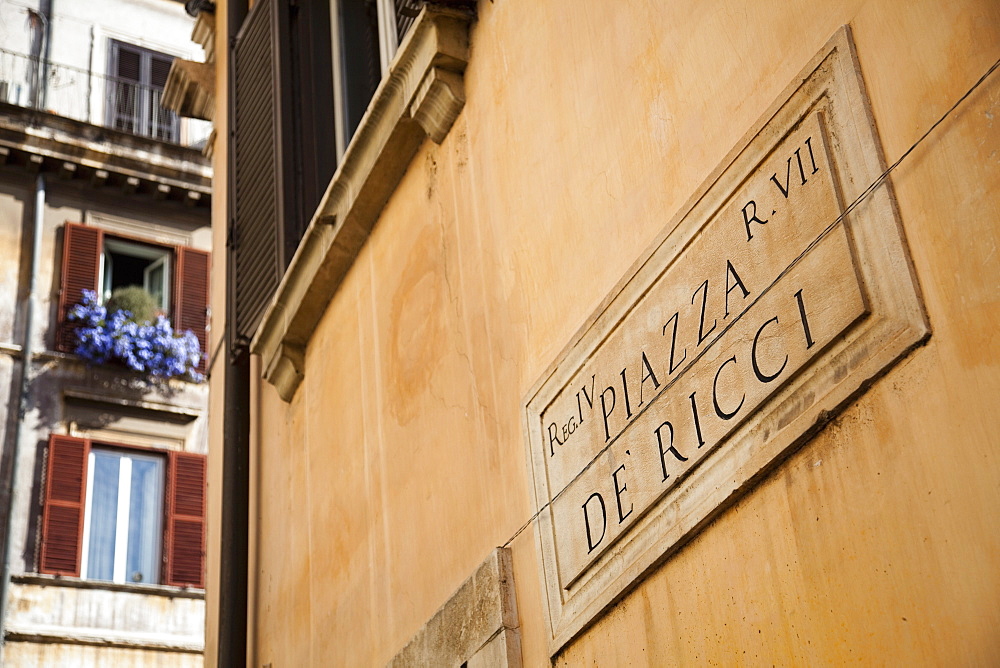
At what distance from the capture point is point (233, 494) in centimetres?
682

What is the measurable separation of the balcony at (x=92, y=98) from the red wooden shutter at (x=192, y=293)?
158 cm

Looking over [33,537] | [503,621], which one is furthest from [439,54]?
[33,537]

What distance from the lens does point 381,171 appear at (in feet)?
17.9

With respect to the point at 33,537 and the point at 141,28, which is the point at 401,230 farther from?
the point at 141,28

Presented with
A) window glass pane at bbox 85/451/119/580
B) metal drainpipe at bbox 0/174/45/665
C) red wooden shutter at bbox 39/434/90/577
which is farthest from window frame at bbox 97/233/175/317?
red wooden shutter at bbox 39/434/90/577

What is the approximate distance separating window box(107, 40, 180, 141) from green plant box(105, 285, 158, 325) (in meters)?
2.40

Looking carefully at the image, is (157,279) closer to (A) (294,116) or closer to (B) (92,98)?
(B) (92,98)

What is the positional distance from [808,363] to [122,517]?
1309 cm

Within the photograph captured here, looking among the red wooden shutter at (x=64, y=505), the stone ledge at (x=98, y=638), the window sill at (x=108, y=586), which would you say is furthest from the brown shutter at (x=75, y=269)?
the stone ledge at (x=98, y=638)

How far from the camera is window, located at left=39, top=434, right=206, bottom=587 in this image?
14352 millimetres

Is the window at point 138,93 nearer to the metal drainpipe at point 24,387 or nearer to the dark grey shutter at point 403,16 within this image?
the metal drainpipe at point 24,387

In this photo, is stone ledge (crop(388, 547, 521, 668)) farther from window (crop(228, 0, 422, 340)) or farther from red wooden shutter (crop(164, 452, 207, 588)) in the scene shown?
red wooden shutter (crop(164, 452, 207, 588))

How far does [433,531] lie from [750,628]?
1922mm

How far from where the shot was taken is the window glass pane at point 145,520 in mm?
14750
